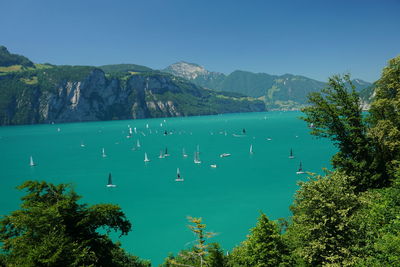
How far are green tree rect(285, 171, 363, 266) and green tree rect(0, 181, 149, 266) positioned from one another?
15.6 metres

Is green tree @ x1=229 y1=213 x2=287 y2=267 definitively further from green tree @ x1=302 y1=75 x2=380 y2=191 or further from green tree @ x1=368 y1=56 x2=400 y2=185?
green tree @ x1=368 y1=56 x2=400 y2=185

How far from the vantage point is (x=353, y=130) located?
1271 inches

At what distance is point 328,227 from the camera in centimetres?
2120

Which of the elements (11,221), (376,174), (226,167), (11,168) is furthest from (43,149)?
(376,174)

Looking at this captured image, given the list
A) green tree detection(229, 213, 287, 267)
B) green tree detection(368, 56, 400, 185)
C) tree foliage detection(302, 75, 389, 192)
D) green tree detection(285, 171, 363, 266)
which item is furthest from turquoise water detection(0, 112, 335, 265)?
green tree detection(368, 56, 400, 185)

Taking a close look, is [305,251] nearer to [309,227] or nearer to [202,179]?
[309,227]

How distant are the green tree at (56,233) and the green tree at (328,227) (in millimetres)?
15569

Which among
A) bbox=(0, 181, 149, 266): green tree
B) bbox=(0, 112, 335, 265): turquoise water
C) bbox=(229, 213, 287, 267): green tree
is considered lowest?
bbox=(0, 112, 335, 265): turquoise water

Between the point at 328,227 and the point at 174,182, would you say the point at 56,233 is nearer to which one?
the point at 328,227

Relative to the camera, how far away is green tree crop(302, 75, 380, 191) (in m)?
31.2

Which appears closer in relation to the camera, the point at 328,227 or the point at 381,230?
the point at 381,230

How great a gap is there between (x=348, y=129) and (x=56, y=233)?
98.4 ft

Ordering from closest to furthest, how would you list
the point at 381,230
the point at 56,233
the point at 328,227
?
1. the point at 381,230
2. the point at 56,233
3. the point at 328,227

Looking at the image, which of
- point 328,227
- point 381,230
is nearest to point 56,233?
point 328,227
